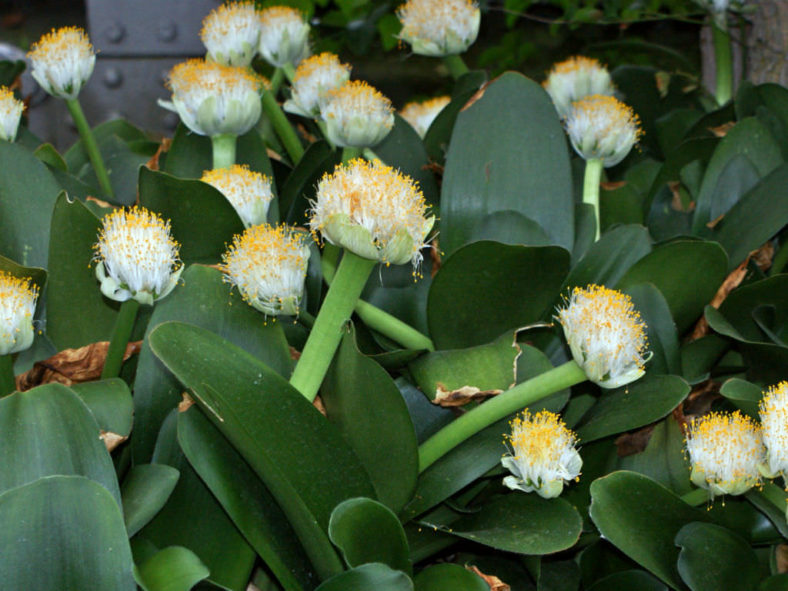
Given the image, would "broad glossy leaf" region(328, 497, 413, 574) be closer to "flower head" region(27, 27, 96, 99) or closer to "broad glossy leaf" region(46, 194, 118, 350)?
"broad glossy leaf" region(46, 194, 118, 350)

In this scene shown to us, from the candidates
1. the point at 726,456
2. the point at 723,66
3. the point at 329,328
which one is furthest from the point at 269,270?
the point at 723,66

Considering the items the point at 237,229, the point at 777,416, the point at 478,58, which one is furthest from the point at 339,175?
the point at 478,58

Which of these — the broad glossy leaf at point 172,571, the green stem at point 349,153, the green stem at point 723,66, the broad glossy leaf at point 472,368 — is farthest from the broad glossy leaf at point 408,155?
the green stem at point 723,66

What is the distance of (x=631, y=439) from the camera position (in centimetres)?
81

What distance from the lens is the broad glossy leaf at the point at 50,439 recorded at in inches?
24.2

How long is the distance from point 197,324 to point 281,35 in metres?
0.49

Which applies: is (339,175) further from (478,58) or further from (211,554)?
(478,58)

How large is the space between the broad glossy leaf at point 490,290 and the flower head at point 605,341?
0.20 feet

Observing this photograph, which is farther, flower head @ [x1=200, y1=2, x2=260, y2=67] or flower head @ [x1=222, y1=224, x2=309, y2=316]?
flower head @ [x1=200, y1=2, x2=260, y2=67]

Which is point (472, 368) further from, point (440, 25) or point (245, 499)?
point (440, 25)

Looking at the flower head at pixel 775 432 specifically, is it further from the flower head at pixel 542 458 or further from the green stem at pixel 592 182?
the green stem at pixel 592 182

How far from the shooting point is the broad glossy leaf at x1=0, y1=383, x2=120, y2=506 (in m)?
0.61

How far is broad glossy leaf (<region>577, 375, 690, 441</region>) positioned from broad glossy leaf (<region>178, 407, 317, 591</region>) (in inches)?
9.9

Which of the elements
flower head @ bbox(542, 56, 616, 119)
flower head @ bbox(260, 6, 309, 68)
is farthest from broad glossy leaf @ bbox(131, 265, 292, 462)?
flower head @ bbox(542, 56, 616, 119)
